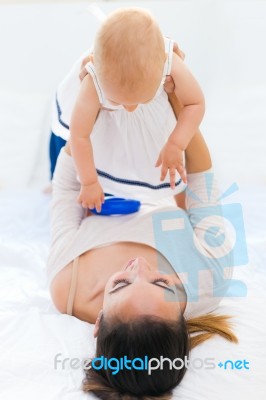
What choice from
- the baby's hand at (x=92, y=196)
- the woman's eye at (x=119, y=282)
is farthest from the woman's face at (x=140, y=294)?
the baby's hand at (x=92, y=196)

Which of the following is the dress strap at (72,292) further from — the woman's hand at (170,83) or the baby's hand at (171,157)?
the woman's hand at (170,83)

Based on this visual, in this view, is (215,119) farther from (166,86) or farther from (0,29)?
(0,29)

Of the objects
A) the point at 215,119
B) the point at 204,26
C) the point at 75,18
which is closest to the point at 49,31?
the point at 75,18

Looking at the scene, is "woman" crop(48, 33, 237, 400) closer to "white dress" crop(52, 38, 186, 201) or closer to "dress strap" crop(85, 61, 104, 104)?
"white dress" crop(52, 38, 186, 201)

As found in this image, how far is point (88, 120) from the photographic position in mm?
915

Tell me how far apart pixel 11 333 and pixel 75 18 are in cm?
106

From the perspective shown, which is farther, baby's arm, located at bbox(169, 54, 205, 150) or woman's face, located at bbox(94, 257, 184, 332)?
baby's arm, located at bbox(169, 54, 205, 150)

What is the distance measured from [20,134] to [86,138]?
59 cm

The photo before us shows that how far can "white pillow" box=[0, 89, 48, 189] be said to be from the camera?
140cm

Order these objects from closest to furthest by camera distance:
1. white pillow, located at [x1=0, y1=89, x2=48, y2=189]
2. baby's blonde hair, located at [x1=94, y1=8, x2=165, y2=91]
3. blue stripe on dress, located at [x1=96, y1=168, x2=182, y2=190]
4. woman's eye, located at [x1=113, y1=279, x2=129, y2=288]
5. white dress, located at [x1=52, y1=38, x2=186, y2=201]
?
baby's blonde hair, located at [x1=94, y1=8, x2=165, y2=91] → woman's eye, located at [x1=113, y1=279, x2=129, y2=288] → white dress, located at [x1=52, y1=38, x2=186, y2=201] → blue stripe on dress, located at [x1=96, y1=168, x2=182, y2=190] → white pillow, located at [x1=0, y1=89, x2=48, y2=189]

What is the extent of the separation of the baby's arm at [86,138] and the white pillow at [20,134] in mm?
449

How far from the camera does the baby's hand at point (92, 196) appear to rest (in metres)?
0.98

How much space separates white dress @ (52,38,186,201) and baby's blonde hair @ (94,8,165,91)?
11cm

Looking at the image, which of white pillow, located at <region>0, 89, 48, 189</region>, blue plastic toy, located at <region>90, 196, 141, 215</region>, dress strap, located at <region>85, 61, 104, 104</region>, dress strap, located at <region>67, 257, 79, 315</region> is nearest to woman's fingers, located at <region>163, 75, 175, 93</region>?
dress strap, located at <region>85, 61, 104, 104</region>
